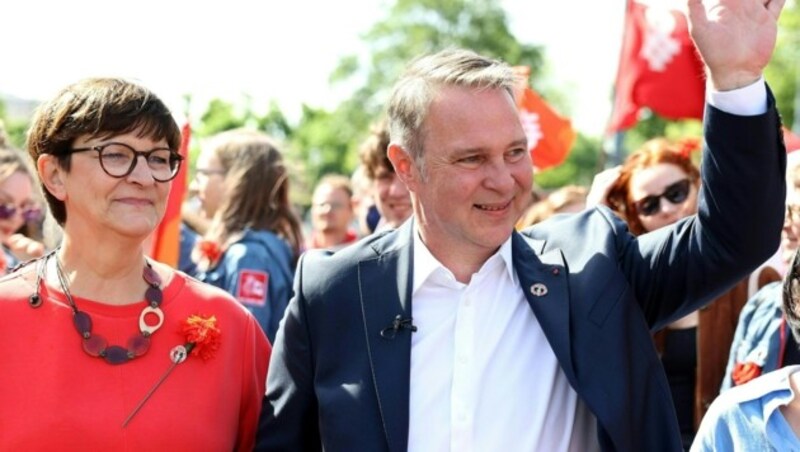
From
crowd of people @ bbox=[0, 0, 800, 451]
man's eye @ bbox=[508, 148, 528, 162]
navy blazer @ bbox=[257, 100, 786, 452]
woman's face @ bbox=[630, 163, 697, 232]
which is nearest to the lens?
navy blazer @ bbox=[257, 100, 786, 452]

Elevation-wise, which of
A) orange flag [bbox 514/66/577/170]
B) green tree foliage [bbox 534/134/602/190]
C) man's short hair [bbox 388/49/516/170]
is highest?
man's short hair [bbox 388/49/516/170]

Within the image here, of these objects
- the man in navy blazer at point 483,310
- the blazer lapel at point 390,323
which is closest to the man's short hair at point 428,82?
the man in navy blazer at point 483,310

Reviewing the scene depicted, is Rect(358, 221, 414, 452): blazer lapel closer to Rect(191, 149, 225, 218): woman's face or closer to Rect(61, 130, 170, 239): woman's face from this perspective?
Rect(61, 130, 170, 239): woman's face

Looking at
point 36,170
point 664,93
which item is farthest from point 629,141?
point 36,170

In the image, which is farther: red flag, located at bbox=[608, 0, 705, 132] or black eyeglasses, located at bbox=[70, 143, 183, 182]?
red flag, located at bbox=[608, 0, 705, 132]

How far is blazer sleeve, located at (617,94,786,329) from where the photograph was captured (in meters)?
3.02

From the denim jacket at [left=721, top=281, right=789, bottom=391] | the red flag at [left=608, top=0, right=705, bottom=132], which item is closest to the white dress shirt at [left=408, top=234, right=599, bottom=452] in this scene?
the denim jacket at [left=721, top=281, right=789, bottom=391]

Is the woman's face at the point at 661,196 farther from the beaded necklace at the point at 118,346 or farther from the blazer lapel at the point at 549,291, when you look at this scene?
the beaded necklace at the point at 118,346

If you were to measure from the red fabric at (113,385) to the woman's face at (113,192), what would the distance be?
244 millimetres

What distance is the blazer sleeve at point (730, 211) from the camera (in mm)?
3018

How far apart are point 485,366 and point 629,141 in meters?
67.2

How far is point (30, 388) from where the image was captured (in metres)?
3.52

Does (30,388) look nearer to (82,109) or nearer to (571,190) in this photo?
(82,109)

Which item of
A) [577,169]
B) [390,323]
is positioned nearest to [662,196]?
[390,323]
